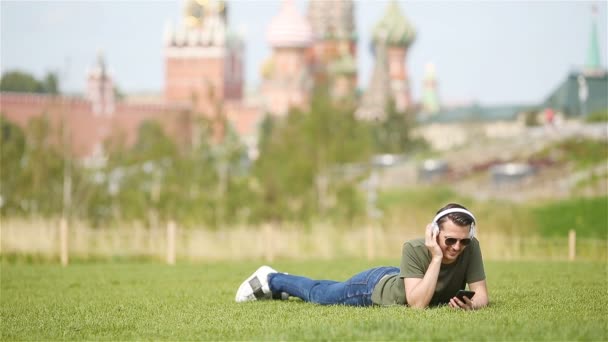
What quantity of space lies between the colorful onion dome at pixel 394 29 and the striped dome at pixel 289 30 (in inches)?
400

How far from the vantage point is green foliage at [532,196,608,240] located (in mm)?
23156

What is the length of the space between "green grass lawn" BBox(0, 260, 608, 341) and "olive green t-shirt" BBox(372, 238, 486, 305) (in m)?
0.14

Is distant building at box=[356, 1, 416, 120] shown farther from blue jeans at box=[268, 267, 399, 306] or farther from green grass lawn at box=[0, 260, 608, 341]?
blue jeans at box=[268, 267, 399, 306]

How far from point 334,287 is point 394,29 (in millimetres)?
119924

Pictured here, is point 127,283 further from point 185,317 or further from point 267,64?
point 267,64

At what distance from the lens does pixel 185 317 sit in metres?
7.55

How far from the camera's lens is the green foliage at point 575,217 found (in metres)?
23.2

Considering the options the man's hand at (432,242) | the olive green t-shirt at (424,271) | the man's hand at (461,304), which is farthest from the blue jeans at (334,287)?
the man's hand at (432,242)

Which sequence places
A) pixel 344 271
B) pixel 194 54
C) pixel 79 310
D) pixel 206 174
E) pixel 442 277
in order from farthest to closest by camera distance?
pixel 194 54, pixel 206 174, pixel 344 271, pixel 79 310, pixel 442 277

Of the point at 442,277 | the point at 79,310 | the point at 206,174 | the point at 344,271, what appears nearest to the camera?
the point at 442,277

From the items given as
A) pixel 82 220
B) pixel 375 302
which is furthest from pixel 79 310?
pixel 82 220

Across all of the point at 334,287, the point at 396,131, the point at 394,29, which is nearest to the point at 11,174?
the point at 334,287

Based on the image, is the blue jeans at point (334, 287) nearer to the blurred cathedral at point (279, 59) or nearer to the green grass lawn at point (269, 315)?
the green grass lawn at point (269, 315)

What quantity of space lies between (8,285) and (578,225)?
14.8 meters
